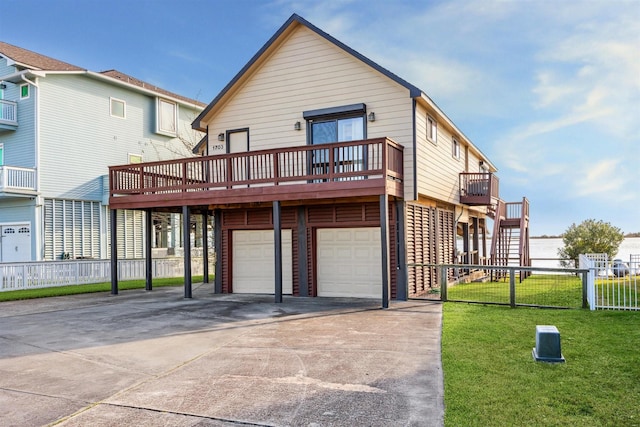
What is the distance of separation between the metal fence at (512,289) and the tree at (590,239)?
333 inches

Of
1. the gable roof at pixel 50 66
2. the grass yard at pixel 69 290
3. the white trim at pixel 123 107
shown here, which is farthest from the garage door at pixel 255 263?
the white trim at pixel 123 107

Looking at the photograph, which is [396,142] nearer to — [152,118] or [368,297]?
[368,297]

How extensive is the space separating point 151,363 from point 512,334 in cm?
574

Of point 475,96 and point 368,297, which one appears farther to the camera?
point 475,96

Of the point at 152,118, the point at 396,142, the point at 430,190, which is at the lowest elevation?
the point at 430,190

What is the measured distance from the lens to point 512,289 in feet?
36.6

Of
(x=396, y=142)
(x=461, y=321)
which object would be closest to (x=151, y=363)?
(x=461, y=321)

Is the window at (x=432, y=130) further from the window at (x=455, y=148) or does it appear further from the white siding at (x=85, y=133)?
the white siding at (x=85, y=133)

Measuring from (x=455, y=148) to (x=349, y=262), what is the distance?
743 cm

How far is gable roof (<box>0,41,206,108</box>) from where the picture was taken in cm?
2206

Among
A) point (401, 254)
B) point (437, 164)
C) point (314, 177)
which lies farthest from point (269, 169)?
point (437, 164)

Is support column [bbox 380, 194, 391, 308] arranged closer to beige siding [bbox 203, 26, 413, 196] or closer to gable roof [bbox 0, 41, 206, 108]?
beige siding [bbox 203, 26, 413, 196]

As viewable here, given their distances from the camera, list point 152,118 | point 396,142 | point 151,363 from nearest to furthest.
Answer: point 151,363, point 396,142, point 152,118

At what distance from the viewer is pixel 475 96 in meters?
18.4
